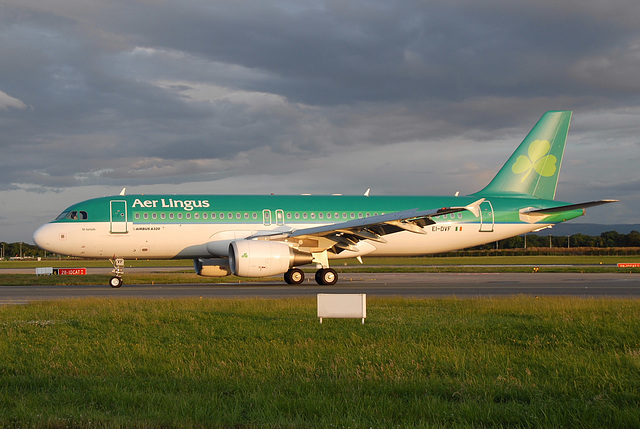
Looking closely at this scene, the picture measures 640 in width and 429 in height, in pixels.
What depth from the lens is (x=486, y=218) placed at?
28391 millimetres

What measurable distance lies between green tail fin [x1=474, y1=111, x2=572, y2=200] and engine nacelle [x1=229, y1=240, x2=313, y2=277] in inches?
500

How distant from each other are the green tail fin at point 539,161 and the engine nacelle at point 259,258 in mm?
12689

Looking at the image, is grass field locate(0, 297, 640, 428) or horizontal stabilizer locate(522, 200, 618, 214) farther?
horizontal stabilizer locate(522, 200, 618, 214)

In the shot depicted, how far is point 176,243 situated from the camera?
25375 millimetres

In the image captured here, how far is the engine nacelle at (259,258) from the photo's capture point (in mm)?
21703

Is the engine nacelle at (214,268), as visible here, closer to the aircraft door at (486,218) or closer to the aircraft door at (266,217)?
the aircraft door at (266,217)

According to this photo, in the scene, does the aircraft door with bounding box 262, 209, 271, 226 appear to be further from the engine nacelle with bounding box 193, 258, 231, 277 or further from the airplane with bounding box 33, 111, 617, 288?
Result: the engine nacelle with bounding box 193, 258, 231, 277

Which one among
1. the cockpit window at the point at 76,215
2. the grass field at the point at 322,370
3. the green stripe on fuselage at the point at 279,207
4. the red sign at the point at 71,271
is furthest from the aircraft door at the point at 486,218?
the red sign at the point at 71,271

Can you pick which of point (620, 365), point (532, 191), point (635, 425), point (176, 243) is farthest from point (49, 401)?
point (532, 191)

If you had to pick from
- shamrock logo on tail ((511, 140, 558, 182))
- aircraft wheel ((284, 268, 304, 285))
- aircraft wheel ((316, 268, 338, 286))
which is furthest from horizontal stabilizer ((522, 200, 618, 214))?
aircraft wheel ((284, 268, 304, 285))

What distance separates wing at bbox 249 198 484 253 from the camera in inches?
896

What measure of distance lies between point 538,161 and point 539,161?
50 mm

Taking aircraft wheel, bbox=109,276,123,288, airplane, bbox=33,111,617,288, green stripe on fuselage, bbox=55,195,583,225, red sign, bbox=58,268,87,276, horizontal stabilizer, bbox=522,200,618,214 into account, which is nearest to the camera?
airplane, bbox=33,111,617,288

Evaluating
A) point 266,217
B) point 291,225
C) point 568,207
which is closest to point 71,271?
point 266,217
